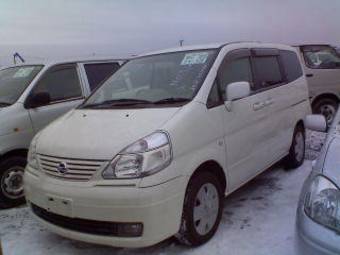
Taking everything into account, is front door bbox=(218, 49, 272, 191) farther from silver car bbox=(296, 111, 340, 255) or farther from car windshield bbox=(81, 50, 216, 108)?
silver car bbox=(296, 111, 340, 255)

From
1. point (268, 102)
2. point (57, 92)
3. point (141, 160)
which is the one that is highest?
point (57, 92)

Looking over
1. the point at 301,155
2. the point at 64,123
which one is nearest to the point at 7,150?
the point at 64,123

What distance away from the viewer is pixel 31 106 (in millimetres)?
5414

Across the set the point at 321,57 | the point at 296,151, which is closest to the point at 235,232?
the point at 296,151

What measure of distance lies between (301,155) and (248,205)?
6.05 ft

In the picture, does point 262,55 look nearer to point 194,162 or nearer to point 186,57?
point 186,57

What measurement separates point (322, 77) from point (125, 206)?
23.9 ft

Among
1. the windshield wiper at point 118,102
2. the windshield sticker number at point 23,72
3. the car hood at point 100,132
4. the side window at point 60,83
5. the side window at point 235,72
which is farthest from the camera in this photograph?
the windshield sticker number at point 23,72

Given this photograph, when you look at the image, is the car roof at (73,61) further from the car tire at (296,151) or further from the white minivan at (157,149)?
the car tire at (296,151)

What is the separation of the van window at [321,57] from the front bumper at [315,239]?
7.46m

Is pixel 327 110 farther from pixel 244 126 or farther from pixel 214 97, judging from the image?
pixel 214 97

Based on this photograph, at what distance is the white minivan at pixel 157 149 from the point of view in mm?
3299

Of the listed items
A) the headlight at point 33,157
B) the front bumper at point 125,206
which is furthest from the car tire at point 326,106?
the headlight at point 33,157

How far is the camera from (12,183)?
5.16 m
